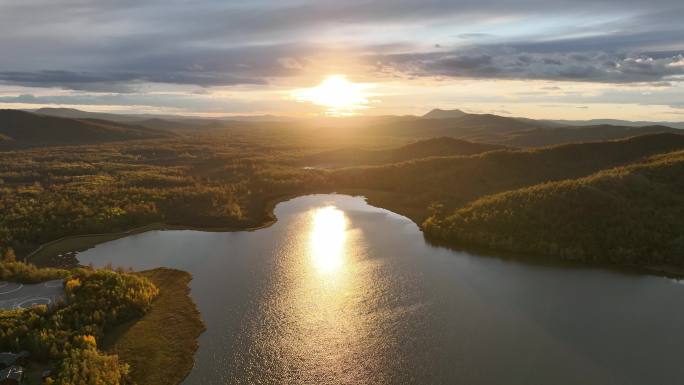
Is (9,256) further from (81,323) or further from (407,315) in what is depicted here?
(407,315)

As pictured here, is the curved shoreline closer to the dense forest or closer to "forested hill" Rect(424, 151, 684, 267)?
the dense forest

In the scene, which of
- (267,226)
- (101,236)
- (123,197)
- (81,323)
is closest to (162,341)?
(81,323)

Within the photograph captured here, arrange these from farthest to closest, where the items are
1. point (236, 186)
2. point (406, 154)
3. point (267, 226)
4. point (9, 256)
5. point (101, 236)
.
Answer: point (406, 154) < point (236, 186) < point (267, 226) < point (101, 236) < point (9, 256)

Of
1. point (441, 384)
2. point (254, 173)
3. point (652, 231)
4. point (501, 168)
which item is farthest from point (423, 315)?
point (254, 173)

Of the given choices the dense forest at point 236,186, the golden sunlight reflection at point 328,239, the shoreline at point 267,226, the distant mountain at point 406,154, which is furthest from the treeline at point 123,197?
the distant mountain at point 406,154

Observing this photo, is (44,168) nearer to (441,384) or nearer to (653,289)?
(441,384)
